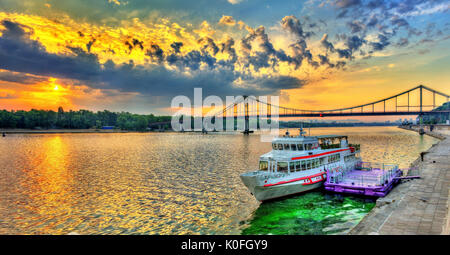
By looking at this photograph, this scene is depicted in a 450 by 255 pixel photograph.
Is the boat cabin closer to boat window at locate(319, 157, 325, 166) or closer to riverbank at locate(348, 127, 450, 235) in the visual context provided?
boat window at locate(319, 157, 325, 166)

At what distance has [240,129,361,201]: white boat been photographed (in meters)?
24.1

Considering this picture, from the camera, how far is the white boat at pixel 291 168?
24.1 metres

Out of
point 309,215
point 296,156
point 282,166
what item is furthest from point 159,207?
point 296,156

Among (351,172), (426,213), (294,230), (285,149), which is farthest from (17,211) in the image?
(351,172)

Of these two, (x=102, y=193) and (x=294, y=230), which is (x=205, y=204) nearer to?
(x=294, y=230)

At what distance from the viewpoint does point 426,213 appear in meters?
16.0

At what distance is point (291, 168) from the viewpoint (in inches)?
1038

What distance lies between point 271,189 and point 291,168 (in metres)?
3.64

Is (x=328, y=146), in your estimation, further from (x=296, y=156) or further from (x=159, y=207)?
(x=159, y=207)

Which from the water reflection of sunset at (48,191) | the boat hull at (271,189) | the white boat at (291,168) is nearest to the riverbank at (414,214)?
the boat hull at (271,189)

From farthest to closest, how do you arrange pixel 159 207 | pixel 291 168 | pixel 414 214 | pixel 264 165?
1. pixel 264 165
2. pixel 291 168
3. pixel 159 207
4. pixel 414 214

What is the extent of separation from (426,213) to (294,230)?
8.39 m
